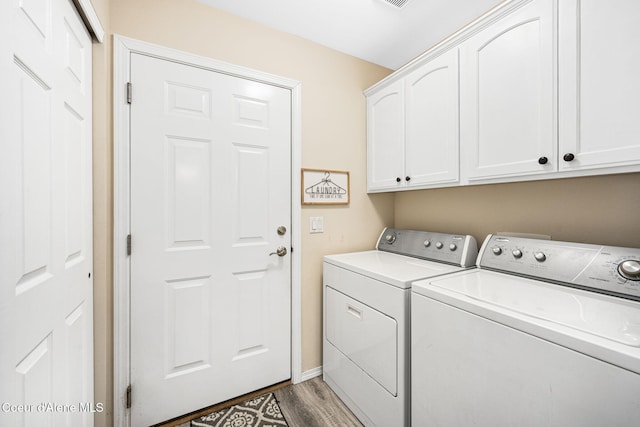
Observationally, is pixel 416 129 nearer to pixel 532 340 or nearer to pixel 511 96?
pixel 511 96

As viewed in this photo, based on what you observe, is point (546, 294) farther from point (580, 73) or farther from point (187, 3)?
point (187, 3)

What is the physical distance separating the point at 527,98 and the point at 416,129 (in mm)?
616

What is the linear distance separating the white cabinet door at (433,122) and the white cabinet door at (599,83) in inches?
18.8

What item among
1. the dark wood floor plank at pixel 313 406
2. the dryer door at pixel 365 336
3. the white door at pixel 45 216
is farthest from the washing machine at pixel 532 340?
the white door at pixel 45 216

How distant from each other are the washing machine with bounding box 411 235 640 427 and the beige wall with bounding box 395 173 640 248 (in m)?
0.20

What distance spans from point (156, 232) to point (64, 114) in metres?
0.68

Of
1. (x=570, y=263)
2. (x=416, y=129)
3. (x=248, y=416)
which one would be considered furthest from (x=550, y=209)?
(x=248, y=416)

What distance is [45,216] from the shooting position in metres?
0.84

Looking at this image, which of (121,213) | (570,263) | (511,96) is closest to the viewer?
(570,263)

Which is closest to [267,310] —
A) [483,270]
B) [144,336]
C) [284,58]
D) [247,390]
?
[247,390]

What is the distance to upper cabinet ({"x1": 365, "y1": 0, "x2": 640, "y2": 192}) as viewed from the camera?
3.10 feet

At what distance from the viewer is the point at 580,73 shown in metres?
1.02

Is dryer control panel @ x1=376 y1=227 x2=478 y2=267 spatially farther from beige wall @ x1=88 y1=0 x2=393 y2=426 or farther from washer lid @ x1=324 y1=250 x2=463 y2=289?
beige wall @ x1=88 y1=0 x2=393 y2=426

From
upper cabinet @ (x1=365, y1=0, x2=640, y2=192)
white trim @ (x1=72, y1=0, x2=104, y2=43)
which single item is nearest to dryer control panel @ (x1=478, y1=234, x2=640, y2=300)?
upper cabinet @ (x1=365, y1=0, x2=640, y2=192)
